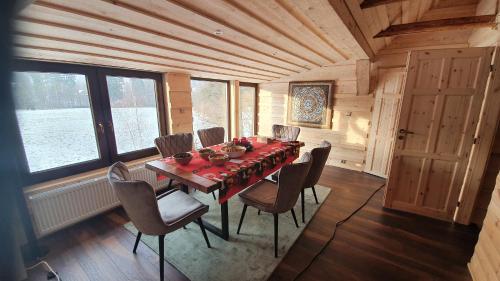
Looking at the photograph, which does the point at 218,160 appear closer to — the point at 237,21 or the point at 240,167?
the point at 240,167

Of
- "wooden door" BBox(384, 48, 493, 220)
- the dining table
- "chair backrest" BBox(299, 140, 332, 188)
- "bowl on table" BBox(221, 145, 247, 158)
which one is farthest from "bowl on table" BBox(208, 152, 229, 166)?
"wooden door" BBox(384, 48, 493, 220)

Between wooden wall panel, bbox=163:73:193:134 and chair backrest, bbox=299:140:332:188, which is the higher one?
wooden wall panel, bbox=163:73:193:134

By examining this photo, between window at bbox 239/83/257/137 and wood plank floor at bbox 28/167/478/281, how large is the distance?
115 inches

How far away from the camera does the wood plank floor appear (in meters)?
1.71

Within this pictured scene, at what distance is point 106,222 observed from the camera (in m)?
2.35

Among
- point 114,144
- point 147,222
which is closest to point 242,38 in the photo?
point 147,222

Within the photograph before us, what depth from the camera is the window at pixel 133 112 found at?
265 centimetres

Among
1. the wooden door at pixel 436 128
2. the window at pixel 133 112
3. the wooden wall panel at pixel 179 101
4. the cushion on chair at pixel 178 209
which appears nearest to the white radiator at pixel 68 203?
the window at pixel 133 112

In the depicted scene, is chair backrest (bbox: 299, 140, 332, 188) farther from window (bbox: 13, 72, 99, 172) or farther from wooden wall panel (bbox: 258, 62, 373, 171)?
window (bbox: 13, 72, 99, 172)

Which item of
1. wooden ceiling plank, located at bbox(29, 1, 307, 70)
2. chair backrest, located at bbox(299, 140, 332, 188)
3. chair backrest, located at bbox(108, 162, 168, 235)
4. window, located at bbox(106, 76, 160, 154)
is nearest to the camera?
wooden ceiling plank, located at bbox(29, 1, 307, 70)

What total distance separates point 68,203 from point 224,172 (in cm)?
169

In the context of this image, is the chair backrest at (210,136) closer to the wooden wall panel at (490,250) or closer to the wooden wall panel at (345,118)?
the wooden wall panel at (345,118)

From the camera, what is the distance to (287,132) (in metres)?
3.53

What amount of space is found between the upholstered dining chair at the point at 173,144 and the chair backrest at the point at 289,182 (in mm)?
1512
